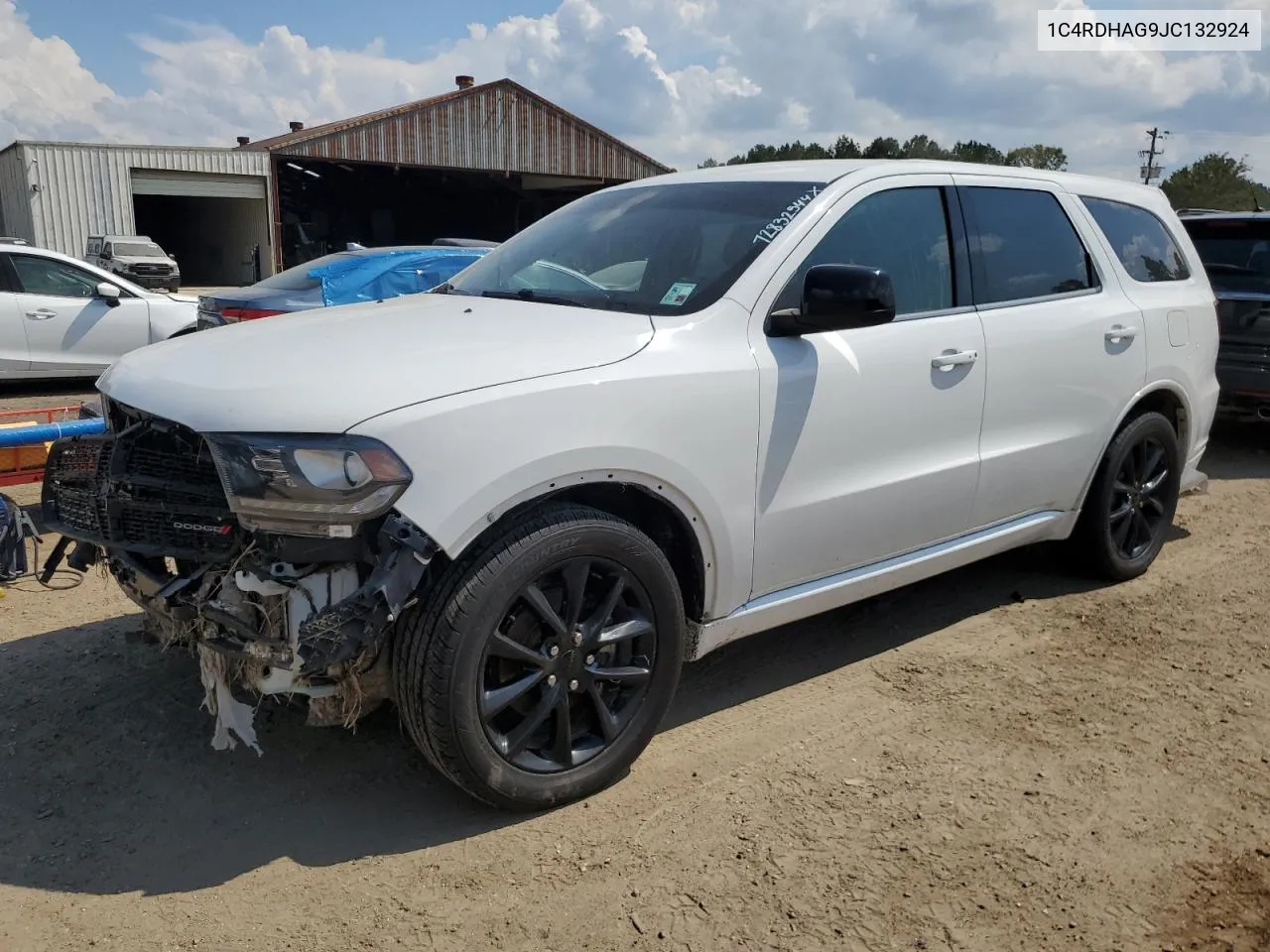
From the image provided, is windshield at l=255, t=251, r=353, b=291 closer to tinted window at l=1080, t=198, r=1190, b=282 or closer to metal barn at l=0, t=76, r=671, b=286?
tinted window at l=1080, t=198, r=1190, b=282

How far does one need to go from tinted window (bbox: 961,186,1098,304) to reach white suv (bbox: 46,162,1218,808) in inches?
0.7

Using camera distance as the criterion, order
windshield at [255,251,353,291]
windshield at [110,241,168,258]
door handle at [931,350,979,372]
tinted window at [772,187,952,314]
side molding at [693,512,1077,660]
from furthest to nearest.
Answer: windshield at [110,241,168,258] < windshield at [255,251,353,291] < door handle at [931,350,979,372] < tinted window at [772,187,952,314] < side molding at [693,512,1077,660]

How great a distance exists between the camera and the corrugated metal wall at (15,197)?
91.0 feet

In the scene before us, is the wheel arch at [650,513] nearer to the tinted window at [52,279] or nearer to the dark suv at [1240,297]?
the dark suv at [1240,297]

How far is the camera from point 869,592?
148 inches

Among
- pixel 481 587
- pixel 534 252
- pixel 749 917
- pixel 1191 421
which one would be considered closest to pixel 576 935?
pixel 749 917

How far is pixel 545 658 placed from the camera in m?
2.88

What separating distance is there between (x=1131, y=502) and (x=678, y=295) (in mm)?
2904

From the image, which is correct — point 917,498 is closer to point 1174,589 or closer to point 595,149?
point 1174,589

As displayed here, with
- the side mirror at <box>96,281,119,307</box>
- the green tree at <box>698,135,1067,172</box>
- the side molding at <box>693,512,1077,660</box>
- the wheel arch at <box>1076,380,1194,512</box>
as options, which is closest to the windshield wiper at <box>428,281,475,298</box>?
the side molding at <box>693,512,1077,660</box>

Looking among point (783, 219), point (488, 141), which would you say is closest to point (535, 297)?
point (783, 219)

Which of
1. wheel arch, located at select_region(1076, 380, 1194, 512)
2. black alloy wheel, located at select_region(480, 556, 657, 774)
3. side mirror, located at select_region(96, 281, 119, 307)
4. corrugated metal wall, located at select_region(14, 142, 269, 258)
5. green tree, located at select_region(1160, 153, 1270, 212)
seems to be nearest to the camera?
black alloy wheel, located at select_region(480, 556, 657, 774)

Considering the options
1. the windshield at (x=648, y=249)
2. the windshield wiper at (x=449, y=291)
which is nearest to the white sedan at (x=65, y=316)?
the windshield wiper at (x=449, y=291)

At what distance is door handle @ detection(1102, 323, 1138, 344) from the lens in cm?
449
